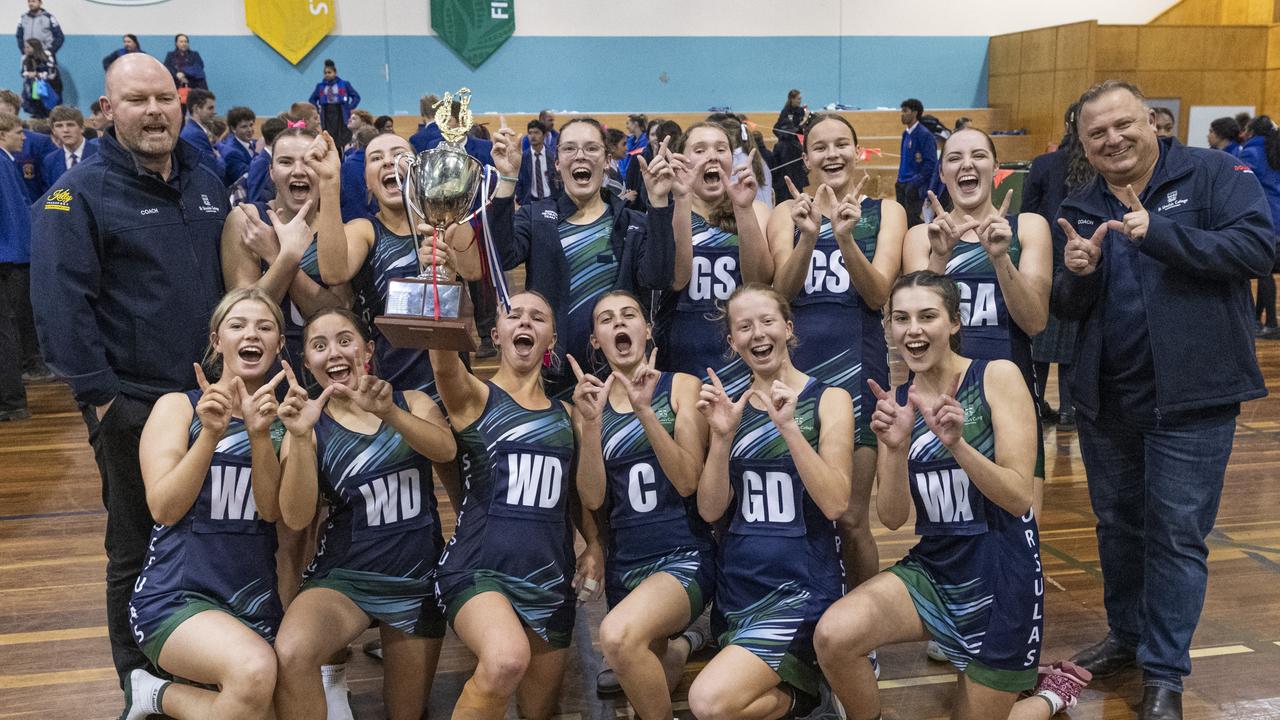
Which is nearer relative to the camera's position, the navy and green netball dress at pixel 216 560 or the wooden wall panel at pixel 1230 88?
the navy and green netball dress at pixel 216 560

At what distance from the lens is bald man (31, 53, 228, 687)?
2.90m

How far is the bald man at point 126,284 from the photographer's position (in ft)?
9.52

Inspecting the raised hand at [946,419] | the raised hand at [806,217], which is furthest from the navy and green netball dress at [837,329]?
the raised hand at [946,419]

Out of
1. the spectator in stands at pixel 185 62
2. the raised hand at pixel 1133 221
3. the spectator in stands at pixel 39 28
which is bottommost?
the raised hand at pixel 1133 221

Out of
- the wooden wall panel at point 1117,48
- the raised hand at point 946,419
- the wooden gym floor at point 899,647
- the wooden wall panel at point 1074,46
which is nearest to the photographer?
the raised hand at point 946,419

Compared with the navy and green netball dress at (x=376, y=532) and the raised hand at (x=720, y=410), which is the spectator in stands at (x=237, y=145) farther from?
the raised hand at (x=720, y=410)

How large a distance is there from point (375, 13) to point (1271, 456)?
43.4 feet

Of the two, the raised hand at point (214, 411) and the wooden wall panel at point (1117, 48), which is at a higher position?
the wooden wall panel at point (1117, 48)

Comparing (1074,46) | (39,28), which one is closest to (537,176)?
(39,28)

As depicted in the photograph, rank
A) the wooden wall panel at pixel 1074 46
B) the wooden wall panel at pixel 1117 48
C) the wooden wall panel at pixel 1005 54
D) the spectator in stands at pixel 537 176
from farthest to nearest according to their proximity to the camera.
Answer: the wooden wall panel at pixel 1005 54 < the wooden wall panel at pixel 1117 48 < the wooden wall panel at pixel 1074 46 < the spectator in stands at pixel 537 176

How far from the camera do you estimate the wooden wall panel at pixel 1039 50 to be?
15.5 m

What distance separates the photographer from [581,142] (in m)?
3.34

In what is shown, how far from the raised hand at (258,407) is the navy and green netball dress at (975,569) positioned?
1.64 metres

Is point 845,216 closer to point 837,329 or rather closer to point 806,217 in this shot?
point 806,217
